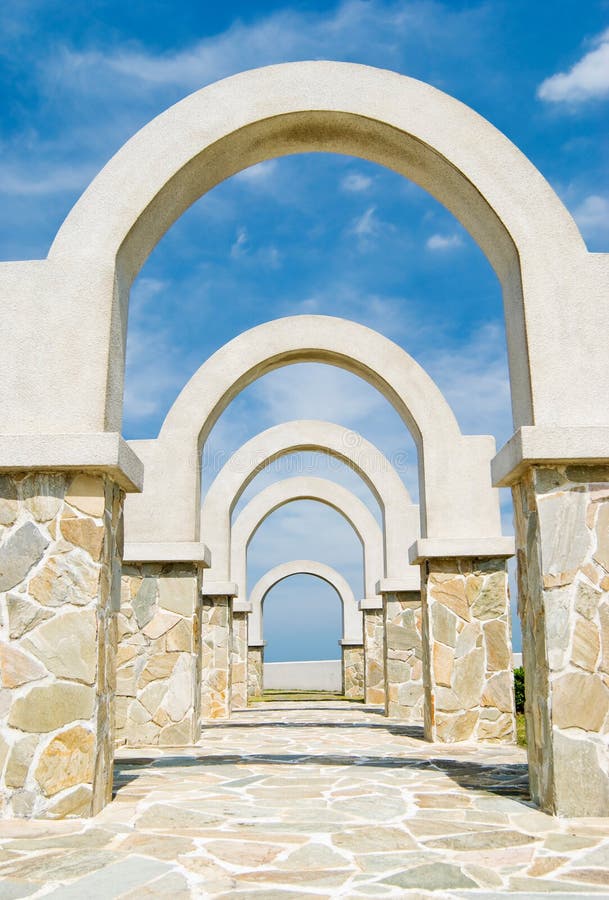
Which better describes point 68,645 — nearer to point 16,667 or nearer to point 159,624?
point 16,667

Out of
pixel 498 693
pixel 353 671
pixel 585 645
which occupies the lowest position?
pixel 353 671

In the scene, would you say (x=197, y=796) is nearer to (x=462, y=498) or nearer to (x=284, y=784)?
(x=284, y=784)

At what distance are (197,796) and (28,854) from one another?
5.92 feet

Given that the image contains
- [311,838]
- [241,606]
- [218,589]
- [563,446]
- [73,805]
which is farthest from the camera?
[241,606]

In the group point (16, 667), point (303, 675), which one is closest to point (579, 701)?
point (16, 667)

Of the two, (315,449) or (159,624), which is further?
(315,449)

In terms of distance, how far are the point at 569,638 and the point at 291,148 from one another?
4579 mm

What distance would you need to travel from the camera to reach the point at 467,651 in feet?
30.7

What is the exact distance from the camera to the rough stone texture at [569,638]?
16.1 feet

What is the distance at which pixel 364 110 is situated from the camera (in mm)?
6098

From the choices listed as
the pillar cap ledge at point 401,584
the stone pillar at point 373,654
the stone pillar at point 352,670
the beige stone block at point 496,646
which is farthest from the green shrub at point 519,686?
the stone pillar at point 352,670

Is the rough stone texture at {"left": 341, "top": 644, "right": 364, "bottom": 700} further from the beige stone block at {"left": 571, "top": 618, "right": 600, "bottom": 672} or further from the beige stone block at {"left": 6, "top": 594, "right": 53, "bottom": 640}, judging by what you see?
the beige stone block at {"left": 6, "top": 594, "right": 53, "bottom": 640}

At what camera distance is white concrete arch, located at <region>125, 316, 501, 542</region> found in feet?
31.6

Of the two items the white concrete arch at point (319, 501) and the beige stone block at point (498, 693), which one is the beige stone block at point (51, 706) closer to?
the beige stone block at point (498, 693)
